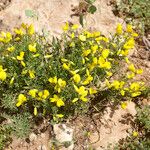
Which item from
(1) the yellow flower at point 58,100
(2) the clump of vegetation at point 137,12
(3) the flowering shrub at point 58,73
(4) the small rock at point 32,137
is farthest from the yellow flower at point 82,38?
(2) the clump of vegetation at point 137,12

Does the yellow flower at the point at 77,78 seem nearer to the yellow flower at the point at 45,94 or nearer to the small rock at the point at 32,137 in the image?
the yellow flower at the point at 45,94

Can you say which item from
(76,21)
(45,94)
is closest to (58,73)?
(45,94)

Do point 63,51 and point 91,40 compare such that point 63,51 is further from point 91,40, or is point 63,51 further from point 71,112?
point 71,112

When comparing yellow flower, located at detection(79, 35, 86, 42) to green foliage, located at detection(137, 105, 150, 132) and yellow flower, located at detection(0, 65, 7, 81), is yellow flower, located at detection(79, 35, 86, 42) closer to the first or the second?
yellow flower, located at detection(0, 65, 7, 81)

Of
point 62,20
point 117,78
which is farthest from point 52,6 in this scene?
point 117,78

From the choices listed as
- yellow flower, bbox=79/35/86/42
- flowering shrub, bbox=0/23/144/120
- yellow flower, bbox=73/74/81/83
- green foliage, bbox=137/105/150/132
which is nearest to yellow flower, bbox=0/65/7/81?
flowering shrub, bbox=0/23/144/120
